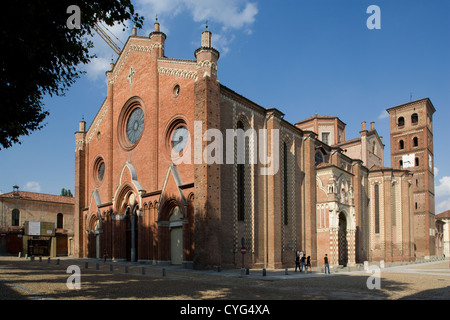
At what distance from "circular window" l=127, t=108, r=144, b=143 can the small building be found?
2416cm

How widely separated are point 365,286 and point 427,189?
49.4m

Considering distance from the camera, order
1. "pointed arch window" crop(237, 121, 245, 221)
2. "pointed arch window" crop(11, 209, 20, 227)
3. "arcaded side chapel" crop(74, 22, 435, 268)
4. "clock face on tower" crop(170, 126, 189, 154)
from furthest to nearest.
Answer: "pointed arch window" crop(11, 209, 20, 227) → "clock face on tower" crop(170, 126, 189, 154) → "pointed arch window" crop(237, 121, 245, 221) → "arcaded side chapel" crop(74, 22, 435, 268)

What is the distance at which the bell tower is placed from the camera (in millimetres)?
57906

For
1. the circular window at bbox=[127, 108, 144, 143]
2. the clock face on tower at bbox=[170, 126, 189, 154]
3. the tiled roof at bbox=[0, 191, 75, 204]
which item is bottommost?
the tiled roof at bbox=[0, 191, 75, 204]

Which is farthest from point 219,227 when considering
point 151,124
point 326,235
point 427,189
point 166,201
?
point 427,189

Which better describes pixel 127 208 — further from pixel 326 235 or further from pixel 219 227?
pixel 326 235

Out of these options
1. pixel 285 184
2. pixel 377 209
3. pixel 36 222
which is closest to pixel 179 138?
pixel 285 184

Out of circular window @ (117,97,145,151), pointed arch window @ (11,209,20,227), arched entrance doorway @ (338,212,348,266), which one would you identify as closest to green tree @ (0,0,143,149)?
circular window @ (117,97,145,151)

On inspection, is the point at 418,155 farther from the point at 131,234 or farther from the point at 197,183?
the point at 197,183

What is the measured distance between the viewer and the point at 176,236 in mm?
26922

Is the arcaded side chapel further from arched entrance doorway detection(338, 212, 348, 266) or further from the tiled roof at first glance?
the tiled roof

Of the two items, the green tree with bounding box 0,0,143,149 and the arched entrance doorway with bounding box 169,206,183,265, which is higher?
the green tree with bounding box 0,0,143,149

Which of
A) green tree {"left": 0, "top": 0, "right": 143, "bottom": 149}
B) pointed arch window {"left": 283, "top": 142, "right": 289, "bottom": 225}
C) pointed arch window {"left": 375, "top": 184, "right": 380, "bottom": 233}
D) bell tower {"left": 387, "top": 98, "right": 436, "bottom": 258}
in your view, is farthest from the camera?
bell tower {"left": 387, "top": 98, "right": 436, "bottom": 258}

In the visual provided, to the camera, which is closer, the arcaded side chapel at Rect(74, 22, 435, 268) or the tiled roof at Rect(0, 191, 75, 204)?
the arcaded side chapel at Rect(74, 22, 435, 268)
